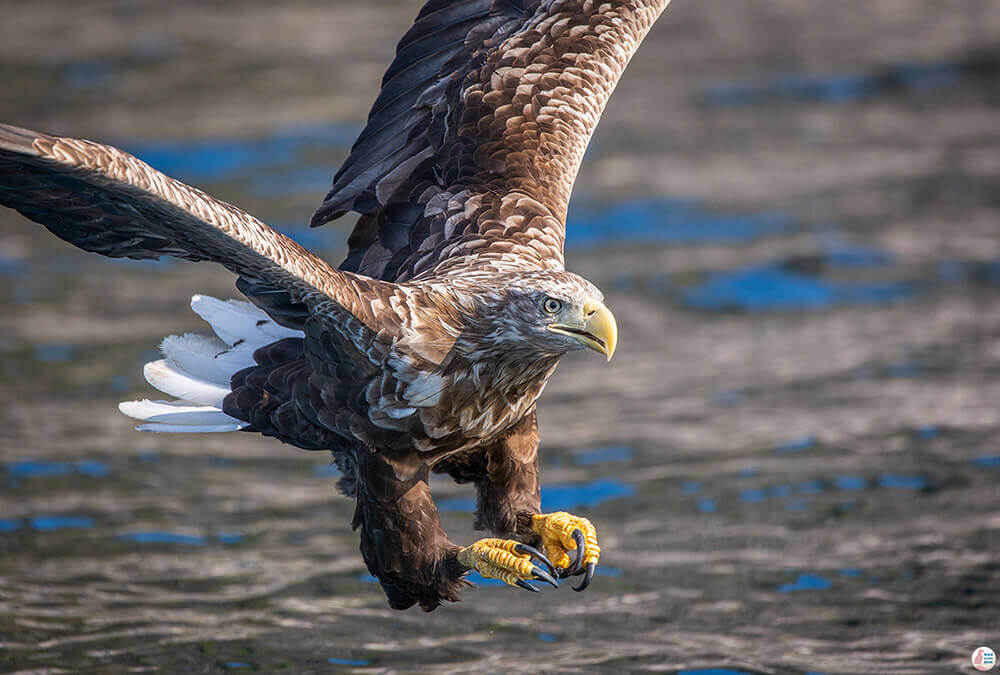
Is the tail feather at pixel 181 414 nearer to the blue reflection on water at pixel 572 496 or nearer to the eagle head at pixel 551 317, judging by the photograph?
the eagle head at pixel 551 317

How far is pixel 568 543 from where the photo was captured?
4.73 meters

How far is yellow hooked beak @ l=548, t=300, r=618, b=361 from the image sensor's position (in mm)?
4199

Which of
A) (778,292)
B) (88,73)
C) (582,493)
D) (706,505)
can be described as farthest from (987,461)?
(88,73)

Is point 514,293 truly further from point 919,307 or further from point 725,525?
point 919,307

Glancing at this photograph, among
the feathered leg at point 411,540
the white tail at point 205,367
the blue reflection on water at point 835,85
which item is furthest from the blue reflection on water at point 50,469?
the blue reflection on water at point 835,85

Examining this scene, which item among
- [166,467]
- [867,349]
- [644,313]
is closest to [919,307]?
[867,349]

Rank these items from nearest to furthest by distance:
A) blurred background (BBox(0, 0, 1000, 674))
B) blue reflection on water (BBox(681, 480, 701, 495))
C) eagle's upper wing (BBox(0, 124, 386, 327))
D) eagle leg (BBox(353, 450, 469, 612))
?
eagle's upper wing (BBox(0, 124, 386, 327)), eagle leg (BBox(353, 450, 469, 612)), blurred background (BBox(0, 0, 1000, 674)), blue reflection on water (BBox(681, 480, 701, 495))

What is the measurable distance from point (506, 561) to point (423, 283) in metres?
0.89

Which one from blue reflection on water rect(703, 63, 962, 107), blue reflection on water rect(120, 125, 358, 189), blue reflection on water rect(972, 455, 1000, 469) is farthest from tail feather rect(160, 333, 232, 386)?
blue reflection on water rect(703, 63, 962, 107)

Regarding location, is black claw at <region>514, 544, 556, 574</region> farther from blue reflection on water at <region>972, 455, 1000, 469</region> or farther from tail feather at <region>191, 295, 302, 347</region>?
blue reflection on water at <region>972, 455, 1000, 469</region>

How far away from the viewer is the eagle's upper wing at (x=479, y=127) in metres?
5.12

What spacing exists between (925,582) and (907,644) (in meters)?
0.57

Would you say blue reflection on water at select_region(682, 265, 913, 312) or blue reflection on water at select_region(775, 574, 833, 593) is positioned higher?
blue reflection on water at select_region(682, 265, 913, 312)

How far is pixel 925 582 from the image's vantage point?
6.28m
